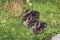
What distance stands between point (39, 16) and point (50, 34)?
0.13m

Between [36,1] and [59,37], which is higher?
[36,1]

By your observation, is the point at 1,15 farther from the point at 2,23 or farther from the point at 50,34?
the point at 50,34

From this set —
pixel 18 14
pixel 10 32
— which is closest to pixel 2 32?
pixel 10 32

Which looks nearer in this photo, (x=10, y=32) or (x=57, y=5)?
(x=10, y=32)

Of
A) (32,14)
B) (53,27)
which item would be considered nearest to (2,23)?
(32,14)

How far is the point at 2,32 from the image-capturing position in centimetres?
109

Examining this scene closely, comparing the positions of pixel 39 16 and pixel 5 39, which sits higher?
pixel 39 16

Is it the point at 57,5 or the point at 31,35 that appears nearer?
the point at 31,35

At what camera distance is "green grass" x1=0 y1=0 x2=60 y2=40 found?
1.08 meters

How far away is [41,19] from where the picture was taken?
115 cm

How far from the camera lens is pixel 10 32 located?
1089 millimetres

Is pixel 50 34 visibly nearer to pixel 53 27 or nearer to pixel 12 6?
pixel 53 27

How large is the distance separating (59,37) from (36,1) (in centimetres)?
28

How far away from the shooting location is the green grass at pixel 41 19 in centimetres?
108
